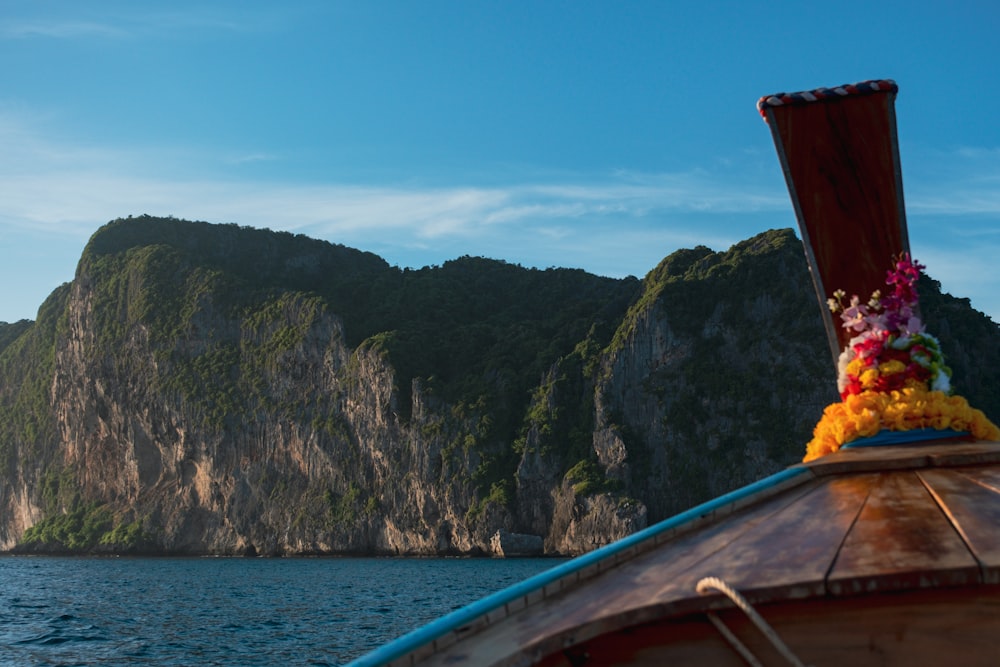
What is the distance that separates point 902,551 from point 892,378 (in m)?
1.89

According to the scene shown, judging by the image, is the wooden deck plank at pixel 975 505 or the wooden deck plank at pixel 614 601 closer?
the wooden deck plank at pixel 975 505

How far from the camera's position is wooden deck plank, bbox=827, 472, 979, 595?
3297 millimetres

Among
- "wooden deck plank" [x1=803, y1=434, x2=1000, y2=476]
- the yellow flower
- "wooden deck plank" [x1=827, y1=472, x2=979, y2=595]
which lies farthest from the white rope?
the yellow flower

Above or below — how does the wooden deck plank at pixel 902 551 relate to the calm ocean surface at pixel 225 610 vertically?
above

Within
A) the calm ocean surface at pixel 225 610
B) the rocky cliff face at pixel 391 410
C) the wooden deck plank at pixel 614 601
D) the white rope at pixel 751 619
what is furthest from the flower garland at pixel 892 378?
the rocky cliff face at pixel 391 410

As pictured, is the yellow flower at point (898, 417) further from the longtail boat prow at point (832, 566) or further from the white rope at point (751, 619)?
the white rope at point (751, 619)

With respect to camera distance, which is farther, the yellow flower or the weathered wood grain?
the weathered wood grain

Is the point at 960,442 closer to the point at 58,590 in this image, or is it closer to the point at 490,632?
the point at 490,632

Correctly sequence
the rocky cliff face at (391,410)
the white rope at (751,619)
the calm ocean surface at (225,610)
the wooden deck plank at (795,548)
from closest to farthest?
the white rope at (751,619)
the wooden deck plank at (795,548)
the calm ocean surface at (225,610)
the rocky cliff face at (391,410)

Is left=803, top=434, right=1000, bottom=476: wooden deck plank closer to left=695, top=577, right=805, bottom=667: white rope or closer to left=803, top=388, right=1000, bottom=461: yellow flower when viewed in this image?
left=803, top=388, right=1000, bottom=461: yellow flower

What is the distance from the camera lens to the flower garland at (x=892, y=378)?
4938mm

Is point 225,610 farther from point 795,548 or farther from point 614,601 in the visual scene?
point 795,548

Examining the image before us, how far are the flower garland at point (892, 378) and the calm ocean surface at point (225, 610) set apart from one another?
2444 centimetres

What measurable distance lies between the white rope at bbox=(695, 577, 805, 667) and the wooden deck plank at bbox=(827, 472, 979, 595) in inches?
9.4
